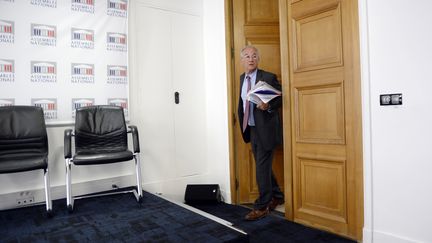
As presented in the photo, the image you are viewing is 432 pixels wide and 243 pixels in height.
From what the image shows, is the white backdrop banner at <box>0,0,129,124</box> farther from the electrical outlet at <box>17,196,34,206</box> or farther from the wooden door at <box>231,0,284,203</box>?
the wooden door at <box>231,0,284,203</box>

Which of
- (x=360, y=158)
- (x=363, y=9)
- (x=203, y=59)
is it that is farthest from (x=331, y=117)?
(x=203, y=59)

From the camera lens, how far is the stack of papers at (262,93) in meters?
2.60

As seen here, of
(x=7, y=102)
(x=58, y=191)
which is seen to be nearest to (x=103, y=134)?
(x=58, y=191)

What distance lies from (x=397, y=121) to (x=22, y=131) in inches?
113

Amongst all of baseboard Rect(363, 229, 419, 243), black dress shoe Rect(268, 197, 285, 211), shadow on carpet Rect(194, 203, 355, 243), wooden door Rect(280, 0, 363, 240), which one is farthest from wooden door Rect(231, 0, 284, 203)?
baseboard Rect(363, 229, 419, 243)

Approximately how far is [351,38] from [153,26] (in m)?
2.08

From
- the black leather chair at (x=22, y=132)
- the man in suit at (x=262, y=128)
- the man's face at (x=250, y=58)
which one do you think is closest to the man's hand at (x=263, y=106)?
the man in suit at (x=262, y=128)

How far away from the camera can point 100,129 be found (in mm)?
2951

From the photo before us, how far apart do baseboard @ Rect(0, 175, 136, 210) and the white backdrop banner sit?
2.11 feet

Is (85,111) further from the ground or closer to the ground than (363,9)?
closer to the ground

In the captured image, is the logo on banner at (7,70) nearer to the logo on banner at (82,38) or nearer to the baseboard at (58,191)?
the logo on banner at (82,38)

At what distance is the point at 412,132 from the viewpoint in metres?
1.90

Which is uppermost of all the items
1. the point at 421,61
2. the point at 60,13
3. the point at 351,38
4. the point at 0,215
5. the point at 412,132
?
the point at 60,13

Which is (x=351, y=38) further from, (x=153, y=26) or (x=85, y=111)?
(x=85, y=111)
